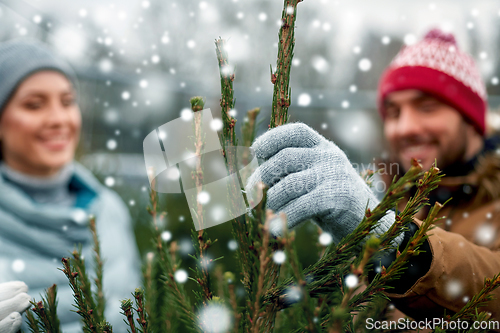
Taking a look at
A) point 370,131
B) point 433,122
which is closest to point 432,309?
point 433,122

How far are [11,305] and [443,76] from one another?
2.21 m

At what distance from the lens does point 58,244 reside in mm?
1814

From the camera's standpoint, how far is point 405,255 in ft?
1.56

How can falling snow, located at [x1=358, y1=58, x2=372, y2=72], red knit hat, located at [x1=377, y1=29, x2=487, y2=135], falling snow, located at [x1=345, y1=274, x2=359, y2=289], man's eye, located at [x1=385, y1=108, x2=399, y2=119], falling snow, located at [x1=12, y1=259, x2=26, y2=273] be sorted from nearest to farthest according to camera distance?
falling snow, located at [x1=345, y1=274, x2=359, y2=289] < falling snow, located at [x1=12, y1=259, x2=26, y2=273] < red knit hat, located at [x1=377, y1=29, x2=487, y2=135] < man's eye, located at [x1=385, y1=108, x2=399, y2=119] < falling snow, located at [x1=358, y1=58, x2=372, y2=72]

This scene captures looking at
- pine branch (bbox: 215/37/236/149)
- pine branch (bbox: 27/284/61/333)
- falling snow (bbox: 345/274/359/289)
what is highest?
pine branch (bbox: 215/37/236/149)

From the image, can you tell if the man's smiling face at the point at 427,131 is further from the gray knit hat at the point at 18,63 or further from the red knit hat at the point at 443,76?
the gray knit hat at the point at 18,63

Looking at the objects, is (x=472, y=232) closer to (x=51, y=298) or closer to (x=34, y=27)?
(x=51, y=298)

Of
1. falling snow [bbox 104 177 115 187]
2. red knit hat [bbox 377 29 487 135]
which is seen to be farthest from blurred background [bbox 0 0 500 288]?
red knit hat [bbox 377 29 487 135]

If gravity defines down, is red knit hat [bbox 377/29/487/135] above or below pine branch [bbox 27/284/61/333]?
above

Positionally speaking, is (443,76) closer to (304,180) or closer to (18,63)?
(304,180)

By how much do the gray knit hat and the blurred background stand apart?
86 centimetres

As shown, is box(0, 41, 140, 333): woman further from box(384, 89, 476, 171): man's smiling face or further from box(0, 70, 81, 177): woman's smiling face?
box(384, 89, 476, 171): man's smiling face

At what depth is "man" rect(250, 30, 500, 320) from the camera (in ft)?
2.09

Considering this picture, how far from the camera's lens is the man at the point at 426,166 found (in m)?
0.64
